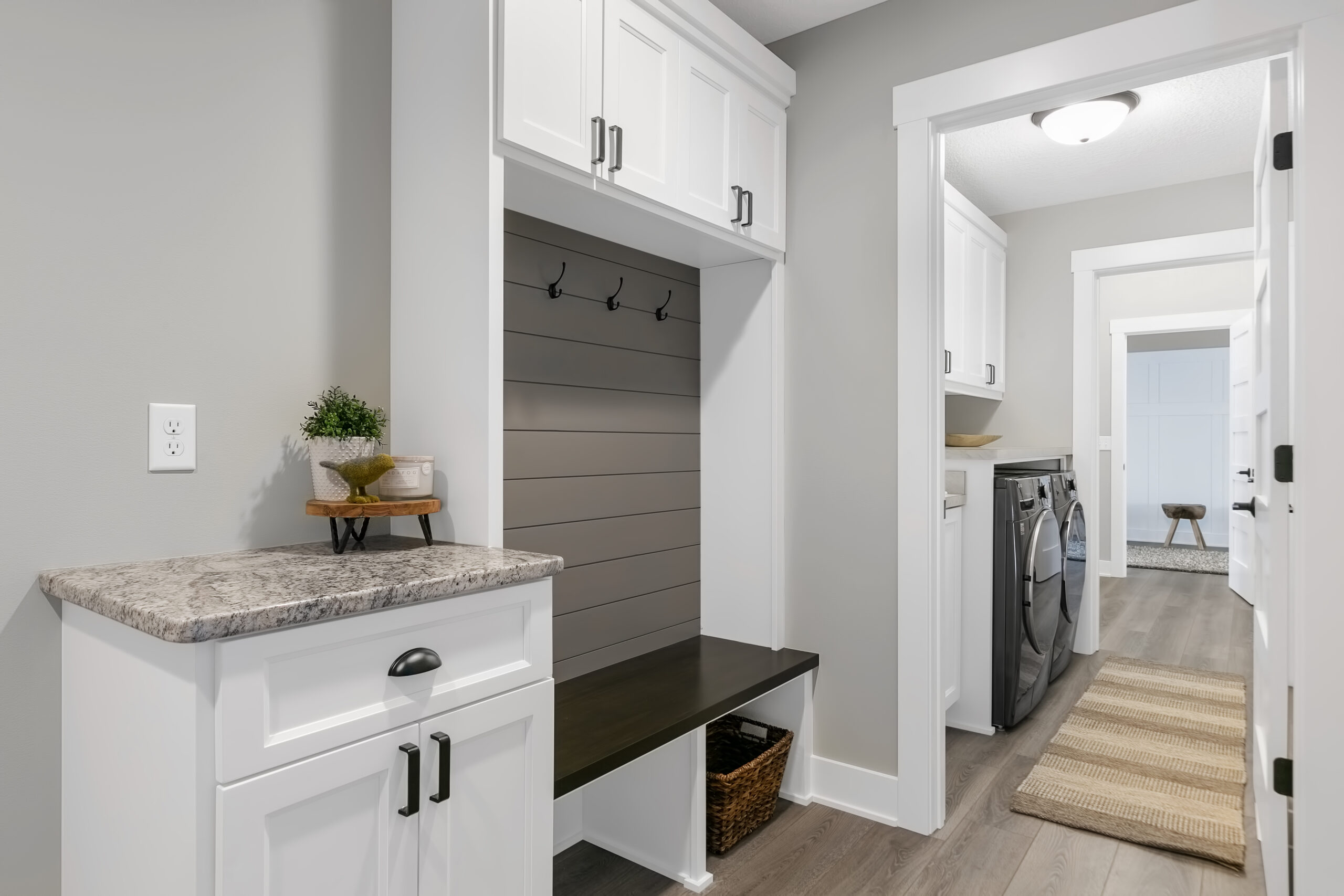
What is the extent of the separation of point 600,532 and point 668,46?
131 cm

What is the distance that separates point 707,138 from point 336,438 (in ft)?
4.25

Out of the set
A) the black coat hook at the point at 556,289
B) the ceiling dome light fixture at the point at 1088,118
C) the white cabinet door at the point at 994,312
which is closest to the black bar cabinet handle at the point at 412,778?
the black coat hook at the point at 556,289

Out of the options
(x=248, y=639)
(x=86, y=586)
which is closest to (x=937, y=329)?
(x=248, y=639)

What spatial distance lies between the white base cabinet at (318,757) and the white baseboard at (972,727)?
221 centimetres

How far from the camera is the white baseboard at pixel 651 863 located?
6.40 feet

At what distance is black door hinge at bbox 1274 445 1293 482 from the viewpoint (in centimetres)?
170

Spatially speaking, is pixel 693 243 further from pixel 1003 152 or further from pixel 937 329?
pixel 1003 152

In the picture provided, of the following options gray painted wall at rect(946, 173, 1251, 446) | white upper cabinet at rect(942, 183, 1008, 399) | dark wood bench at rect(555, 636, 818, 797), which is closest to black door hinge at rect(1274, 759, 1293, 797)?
dark wood bench at rect(555, 636, 818, 797)

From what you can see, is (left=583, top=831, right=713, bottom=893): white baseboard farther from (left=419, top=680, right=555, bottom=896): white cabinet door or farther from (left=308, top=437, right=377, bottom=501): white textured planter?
(left=308, top=437, right=377, bottom=501): white textured planter

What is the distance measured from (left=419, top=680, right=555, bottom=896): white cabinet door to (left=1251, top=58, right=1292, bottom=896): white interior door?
1.64m

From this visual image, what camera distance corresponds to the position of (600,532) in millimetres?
2217

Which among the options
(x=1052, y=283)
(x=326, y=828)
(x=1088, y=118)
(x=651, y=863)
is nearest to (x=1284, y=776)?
(x=651, y=863)

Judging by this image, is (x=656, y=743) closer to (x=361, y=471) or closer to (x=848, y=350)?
(x=361, y=471)

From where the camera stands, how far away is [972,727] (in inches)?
121
